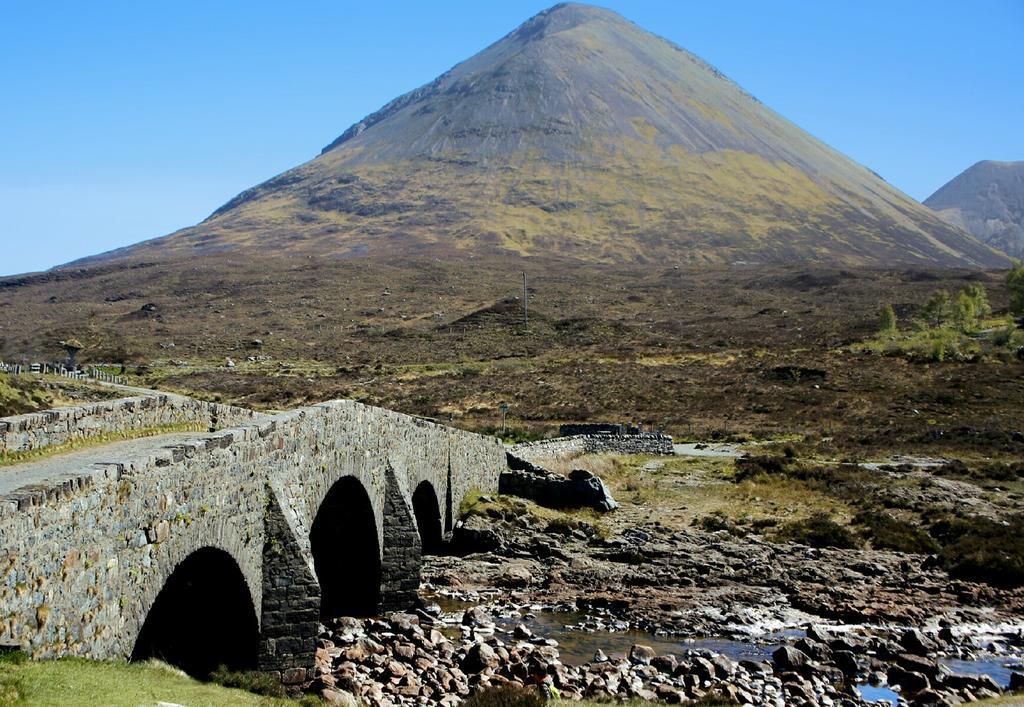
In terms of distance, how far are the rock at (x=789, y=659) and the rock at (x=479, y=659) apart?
5.38 meters

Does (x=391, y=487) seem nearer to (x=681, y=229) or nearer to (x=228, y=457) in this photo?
(x=228, y=457)

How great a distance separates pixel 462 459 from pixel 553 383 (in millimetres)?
41858

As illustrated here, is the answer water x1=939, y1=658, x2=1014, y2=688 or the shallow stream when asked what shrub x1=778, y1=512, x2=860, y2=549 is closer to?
the shallow stream

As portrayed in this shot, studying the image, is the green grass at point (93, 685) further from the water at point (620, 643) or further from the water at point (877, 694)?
the water at point (877, 694)

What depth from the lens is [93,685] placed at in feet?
29.8

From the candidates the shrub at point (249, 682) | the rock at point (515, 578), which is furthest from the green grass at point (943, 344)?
the shrub at point (249, 682)

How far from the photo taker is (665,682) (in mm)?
18375

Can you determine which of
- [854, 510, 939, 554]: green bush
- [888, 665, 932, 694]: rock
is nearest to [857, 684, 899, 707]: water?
[888, 665, 932, 694]: rock

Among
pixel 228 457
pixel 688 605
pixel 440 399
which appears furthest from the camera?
pixel 440 399

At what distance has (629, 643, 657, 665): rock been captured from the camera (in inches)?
772

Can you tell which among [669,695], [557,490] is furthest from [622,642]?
[557,490]

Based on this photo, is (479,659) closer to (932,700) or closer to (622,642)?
(622,642)

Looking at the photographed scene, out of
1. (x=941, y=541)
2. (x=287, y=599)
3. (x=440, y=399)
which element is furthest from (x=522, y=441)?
(x=287, y=599)

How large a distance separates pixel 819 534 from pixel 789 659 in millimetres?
13548
